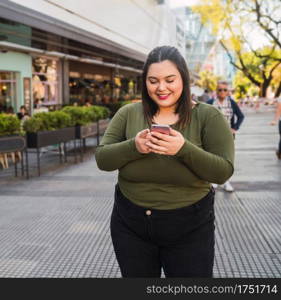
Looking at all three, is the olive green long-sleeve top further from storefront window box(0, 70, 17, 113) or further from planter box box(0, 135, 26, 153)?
storefront window box(0, 70, 17, 113)

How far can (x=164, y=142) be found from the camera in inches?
66.7

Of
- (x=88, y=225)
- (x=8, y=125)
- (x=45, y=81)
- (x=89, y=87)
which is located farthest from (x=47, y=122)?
(x=89, y=87)

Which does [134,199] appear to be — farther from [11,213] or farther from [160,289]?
[11,213]

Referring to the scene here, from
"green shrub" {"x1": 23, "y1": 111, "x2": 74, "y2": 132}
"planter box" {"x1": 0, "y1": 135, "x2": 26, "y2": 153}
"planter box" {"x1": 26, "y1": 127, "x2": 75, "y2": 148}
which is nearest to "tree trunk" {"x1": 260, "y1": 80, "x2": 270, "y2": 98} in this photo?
"green shrub" {"x1": 23, "y1": 111, "x2": 74, "y2": 132}

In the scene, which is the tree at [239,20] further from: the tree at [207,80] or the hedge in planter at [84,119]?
the tree at [207,80]

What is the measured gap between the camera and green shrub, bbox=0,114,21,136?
26.3 feet

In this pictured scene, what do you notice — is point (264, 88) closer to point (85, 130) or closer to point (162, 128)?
point (85, 130)

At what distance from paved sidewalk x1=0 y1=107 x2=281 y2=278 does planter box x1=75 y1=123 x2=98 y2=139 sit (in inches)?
68.5

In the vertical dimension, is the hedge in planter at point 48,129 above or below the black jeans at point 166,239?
below

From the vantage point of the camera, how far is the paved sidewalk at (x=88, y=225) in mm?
3994

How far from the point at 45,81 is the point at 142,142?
19.5m

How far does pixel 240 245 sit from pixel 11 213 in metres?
3.13

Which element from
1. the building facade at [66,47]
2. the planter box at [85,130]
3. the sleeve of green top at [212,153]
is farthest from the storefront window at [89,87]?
the sleeve of green top at [212,153]

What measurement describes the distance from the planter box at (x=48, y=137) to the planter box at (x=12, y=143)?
31 centimetres
